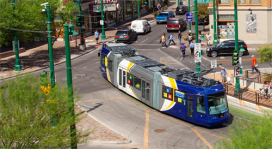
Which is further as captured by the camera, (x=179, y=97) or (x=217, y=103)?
(x=179, y=97)

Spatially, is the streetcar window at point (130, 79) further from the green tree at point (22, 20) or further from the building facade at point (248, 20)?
the building facade at point (248, 20)

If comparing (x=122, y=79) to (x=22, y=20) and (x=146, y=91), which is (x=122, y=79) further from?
(x=22, y=20)

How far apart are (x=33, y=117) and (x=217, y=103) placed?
11464 millimetres

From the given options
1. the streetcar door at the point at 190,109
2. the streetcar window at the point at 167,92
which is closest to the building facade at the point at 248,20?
the streetcar window at the point at 167,92

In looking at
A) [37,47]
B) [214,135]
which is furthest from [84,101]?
[37,47]

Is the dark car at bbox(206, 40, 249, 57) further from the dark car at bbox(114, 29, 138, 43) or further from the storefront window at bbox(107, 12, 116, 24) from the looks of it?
the storefront window at bbox(107, 12, 116, 24)

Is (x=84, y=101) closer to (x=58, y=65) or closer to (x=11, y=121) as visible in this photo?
(x=58, y=65)

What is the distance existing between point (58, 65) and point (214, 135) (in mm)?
21106

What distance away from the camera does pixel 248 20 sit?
44.1 meters

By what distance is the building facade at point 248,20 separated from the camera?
4306 cm

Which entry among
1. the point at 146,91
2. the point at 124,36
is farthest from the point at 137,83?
the point at 124,36

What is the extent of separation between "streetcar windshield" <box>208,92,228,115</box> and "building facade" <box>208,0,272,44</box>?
25246 millimetres

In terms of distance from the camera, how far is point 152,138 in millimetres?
19219

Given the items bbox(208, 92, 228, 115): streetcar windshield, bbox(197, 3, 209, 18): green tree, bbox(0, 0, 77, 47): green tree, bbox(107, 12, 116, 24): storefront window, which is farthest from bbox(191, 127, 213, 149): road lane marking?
bbox(107, 12, 116, 24): storefront window
